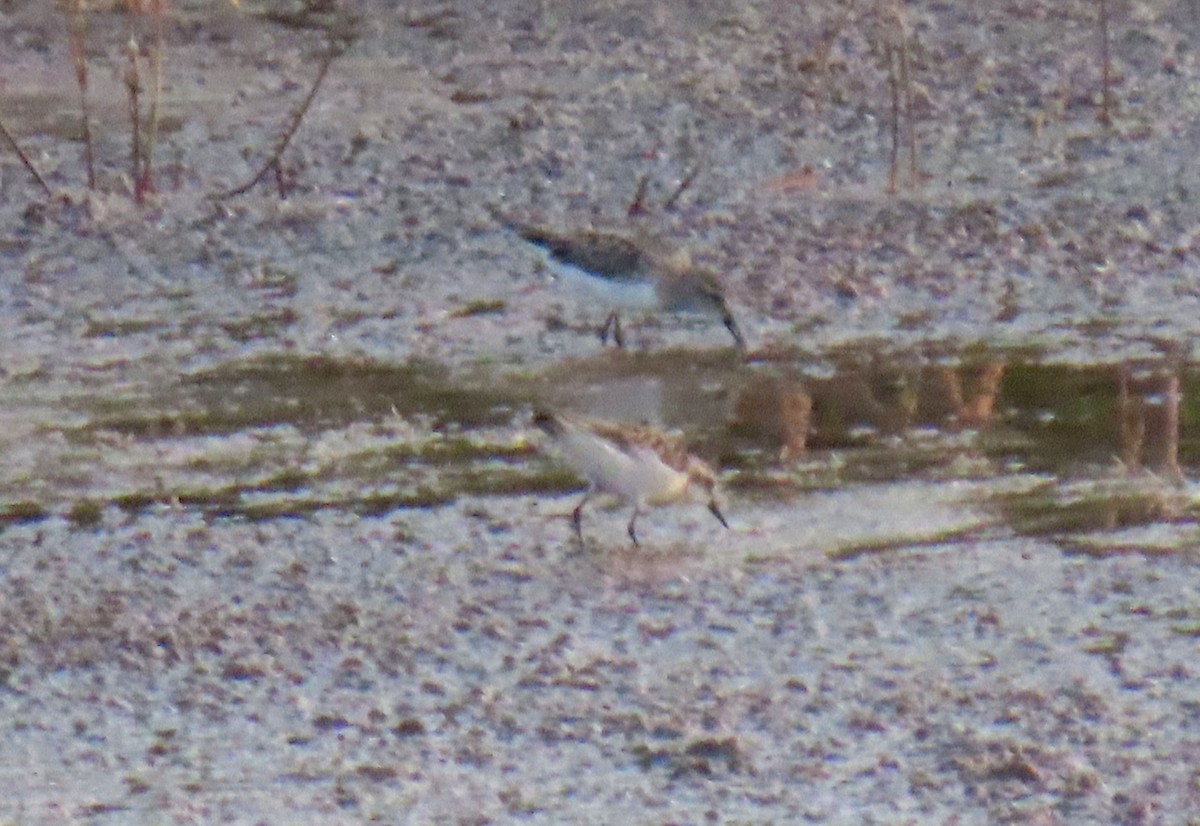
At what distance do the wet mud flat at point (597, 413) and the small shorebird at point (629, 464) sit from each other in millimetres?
125

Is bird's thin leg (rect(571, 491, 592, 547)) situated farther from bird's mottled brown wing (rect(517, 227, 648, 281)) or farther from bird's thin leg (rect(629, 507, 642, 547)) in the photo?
bird's mottled brown wing (rect(517, 227, 648, 281))

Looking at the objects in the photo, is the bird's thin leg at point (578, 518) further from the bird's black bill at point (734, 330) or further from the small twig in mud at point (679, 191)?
the small twig in mud at point (679, 191)

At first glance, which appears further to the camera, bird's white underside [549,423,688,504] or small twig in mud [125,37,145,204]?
small twig in mud [125,37,145,204]

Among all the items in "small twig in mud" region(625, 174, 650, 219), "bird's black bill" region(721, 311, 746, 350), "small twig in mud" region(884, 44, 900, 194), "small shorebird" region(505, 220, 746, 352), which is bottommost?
"bird's black bill" region(721, 311, 746, 350)

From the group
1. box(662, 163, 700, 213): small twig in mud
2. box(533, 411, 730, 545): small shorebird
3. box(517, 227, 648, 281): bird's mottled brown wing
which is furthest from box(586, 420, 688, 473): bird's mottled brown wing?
box(662, 163, 700, 213): small twig in mud

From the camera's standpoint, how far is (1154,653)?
6246 millimetres

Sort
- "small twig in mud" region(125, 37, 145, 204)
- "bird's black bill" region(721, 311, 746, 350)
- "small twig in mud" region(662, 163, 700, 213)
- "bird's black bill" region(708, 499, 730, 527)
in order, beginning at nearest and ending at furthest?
"bird's black bill" region(708, 499, 730, 527) → "bird's black bill" region(721, 311, 746, 350) → "small twig in mud" region(125, 37, 145, 204) → "small twig in mud" region(662, 163, 700, 213)

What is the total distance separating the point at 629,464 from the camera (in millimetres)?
7172

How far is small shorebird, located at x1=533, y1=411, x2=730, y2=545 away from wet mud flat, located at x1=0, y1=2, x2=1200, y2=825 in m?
0.13

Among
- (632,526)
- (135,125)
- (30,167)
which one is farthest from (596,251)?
(30,167)

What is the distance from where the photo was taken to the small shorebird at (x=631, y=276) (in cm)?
922

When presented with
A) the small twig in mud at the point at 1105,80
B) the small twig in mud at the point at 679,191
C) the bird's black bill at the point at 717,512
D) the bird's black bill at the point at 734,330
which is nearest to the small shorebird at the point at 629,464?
the bird's black bill at the point at 717,512

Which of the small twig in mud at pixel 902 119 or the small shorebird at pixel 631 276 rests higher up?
the small twig in mud at pixel 902 119

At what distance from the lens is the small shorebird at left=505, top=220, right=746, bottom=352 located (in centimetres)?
922
